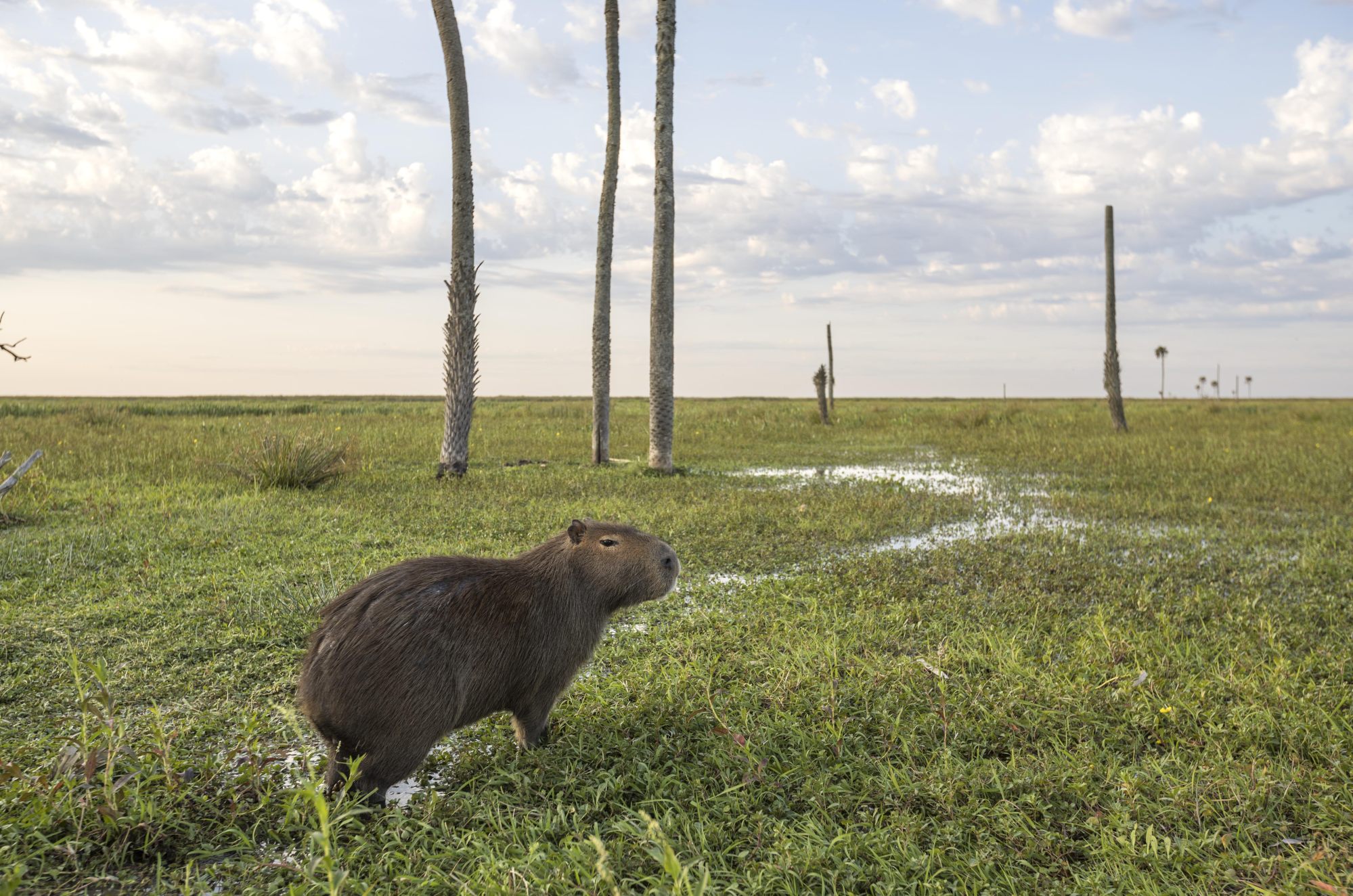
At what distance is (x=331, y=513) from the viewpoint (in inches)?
363

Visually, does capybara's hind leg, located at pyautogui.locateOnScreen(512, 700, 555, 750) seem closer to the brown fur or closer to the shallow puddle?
the brown fur

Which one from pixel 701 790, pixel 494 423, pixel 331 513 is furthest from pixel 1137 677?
pixel 494 423

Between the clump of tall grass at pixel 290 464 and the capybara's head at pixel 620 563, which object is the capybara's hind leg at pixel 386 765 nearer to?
the capybara's head at pixel 620 563

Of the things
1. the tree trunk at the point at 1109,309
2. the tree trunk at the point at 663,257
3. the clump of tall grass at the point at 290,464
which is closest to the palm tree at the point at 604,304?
the tree trunk at the point at 663,257

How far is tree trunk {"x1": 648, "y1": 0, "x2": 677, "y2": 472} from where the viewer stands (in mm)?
13500

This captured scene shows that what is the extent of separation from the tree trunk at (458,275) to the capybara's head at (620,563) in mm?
9603

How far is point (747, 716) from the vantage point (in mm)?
3842

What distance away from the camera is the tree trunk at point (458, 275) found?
42.2ft

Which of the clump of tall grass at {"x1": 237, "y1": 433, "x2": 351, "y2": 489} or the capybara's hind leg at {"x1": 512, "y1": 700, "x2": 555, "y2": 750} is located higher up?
the clump of tall grass at {"x1": 237, "y1": 433, "x2": 351, "y2": 489}

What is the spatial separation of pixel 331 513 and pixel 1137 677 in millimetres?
8081

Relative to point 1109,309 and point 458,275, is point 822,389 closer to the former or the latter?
point 1109,309

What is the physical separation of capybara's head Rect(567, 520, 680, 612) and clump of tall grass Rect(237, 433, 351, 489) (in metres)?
8.78

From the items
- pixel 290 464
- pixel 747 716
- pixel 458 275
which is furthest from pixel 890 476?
pixel 747 716

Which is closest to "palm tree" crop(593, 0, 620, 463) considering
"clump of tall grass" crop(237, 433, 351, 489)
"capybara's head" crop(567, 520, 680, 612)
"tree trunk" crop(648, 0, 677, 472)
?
"tree trunk" crop(648, 0, 677, 472)
